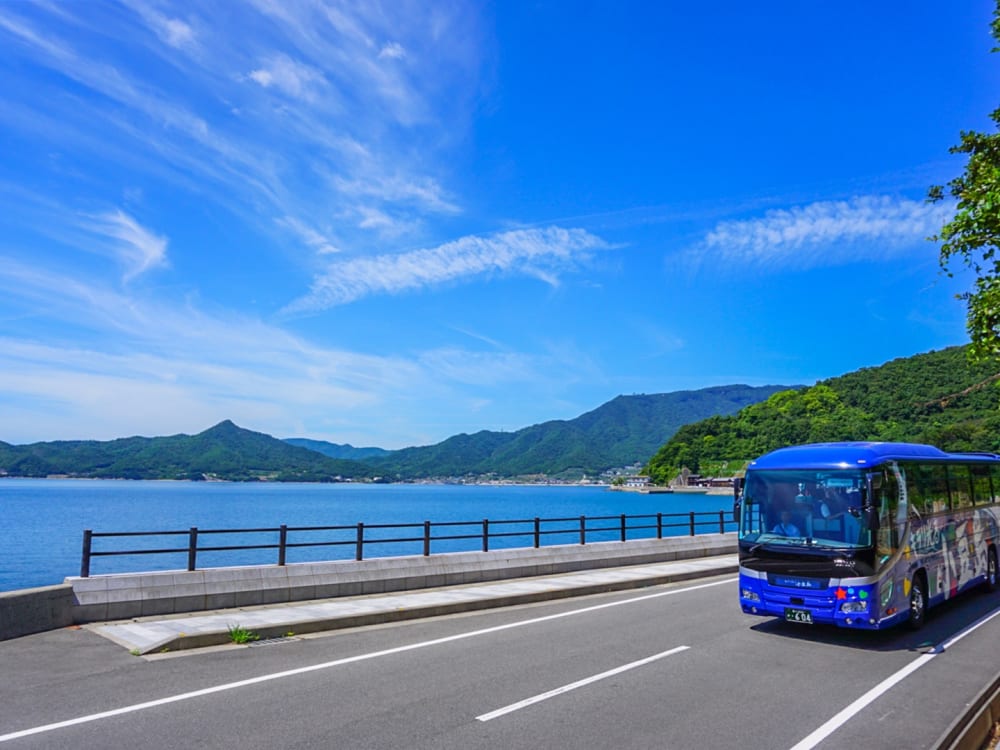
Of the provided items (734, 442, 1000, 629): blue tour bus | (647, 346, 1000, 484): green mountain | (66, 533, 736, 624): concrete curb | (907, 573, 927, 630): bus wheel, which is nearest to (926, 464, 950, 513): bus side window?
(734, 442, 1000, 629): blue tour bus

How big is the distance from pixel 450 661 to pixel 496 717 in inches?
100

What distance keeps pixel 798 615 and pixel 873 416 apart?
9386 cm

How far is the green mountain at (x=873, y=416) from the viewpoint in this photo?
6228 cm

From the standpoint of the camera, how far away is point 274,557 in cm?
5028

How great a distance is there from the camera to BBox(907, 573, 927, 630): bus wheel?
11.3 m

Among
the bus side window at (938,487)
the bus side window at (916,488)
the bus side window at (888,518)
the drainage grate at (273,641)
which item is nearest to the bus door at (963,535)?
the bus side window at (938,487)

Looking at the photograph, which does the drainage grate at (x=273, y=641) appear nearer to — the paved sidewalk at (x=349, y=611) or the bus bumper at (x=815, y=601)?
the paved sidewalk at (x=349, y=611)

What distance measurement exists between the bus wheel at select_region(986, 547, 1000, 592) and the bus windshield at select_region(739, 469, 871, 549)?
290 inches

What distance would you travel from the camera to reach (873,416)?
9331 centimetres

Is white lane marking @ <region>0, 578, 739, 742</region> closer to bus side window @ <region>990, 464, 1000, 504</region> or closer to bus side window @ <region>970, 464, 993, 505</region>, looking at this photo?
bus side window @ <region>970, 464, 993, 505</region>

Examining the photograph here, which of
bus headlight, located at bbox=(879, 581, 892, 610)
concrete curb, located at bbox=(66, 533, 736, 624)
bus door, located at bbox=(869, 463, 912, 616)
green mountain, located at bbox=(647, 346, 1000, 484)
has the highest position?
green mountain, located at bbox=(647, 346, 1000, 484)

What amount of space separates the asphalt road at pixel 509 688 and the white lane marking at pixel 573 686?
34mm

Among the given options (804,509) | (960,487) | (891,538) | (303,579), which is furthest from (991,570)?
(303,579)

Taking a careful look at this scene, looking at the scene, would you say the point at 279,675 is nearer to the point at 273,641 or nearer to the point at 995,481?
the point at 273,641
